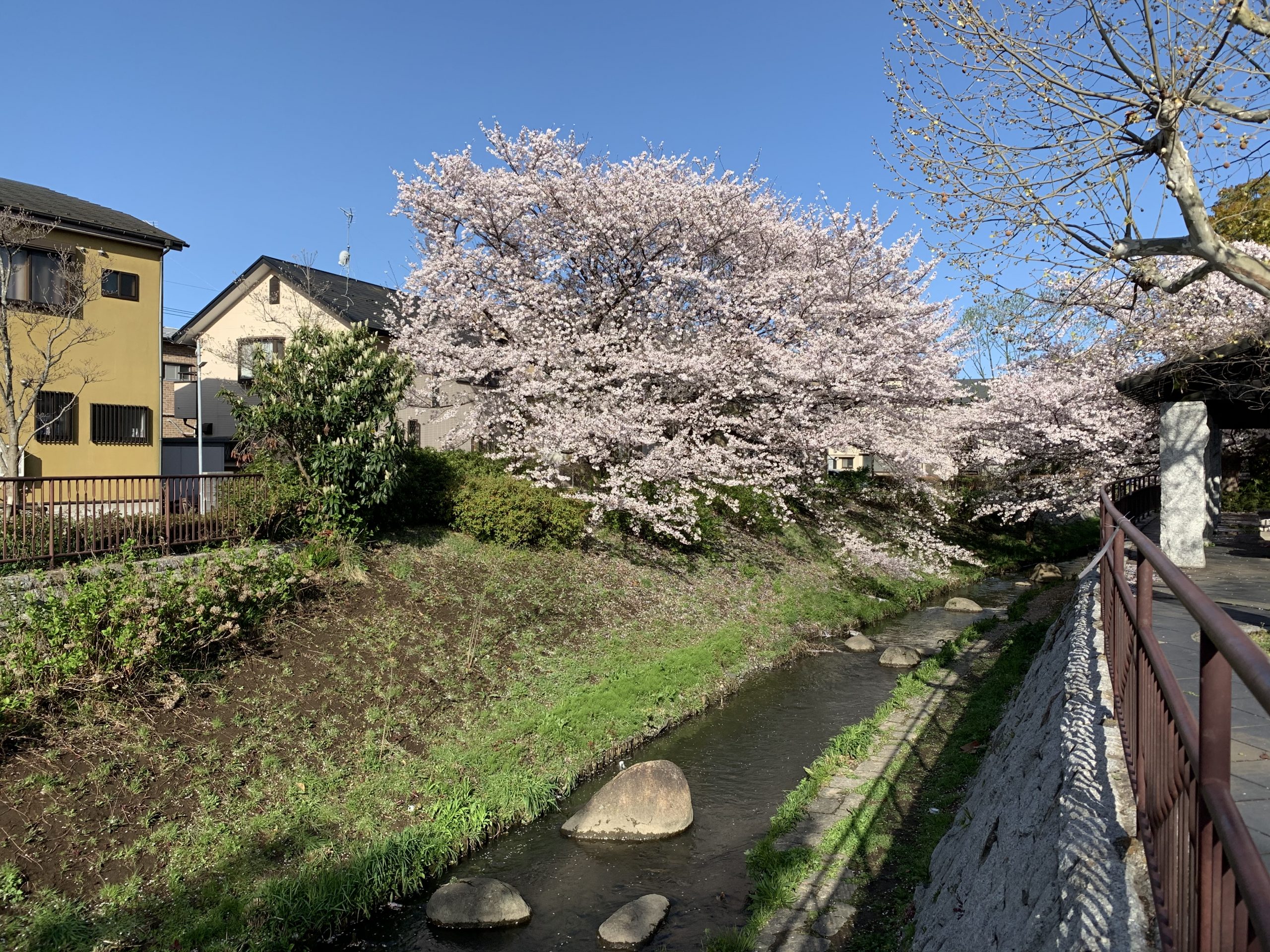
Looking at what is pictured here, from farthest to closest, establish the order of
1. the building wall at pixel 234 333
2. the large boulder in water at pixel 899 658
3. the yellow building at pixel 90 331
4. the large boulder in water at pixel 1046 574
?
the building wall at pixel 234 333 → the large boulder in water at pixel 1046 574 → the yellow building at pixel 90 331 → the large boulder in water at pixel 899 658

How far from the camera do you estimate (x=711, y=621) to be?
1603 cm

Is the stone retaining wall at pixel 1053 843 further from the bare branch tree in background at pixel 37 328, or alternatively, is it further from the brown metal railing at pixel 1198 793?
the bare branch tree in background at pixel 37 328

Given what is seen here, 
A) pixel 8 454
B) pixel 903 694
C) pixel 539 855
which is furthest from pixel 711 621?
pixel 8 454

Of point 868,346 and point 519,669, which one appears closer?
point 519,669

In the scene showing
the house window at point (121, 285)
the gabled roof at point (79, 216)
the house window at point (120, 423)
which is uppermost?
the gabled roof at point (79, 216)

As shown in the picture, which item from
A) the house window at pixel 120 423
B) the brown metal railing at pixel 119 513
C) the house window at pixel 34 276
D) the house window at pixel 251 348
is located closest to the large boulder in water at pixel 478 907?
the brown metal railing at pixel 119 513

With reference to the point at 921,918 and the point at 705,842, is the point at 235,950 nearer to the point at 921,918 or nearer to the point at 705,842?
the point at 705,842

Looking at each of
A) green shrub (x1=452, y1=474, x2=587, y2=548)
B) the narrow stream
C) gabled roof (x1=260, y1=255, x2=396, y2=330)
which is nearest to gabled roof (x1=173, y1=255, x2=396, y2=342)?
gabled roof (x1=260, y1=255, x2=396, y2=330)

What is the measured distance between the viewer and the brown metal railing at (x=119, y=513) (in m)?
10.4

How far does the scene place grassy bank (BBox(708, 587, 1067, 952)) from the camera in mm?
6602

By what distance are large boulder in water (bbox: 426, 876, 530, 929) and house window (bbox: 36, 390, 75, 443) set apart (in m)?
17.4

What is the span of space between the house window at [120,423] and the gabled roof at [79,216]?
14.3 ft

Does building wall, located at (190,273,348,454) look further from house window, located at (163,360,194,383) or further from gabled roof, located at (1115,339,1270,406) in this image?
gabled roof, located at (1115,339,1270,406)

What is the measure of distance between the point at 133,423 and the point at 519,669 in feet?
50.5
